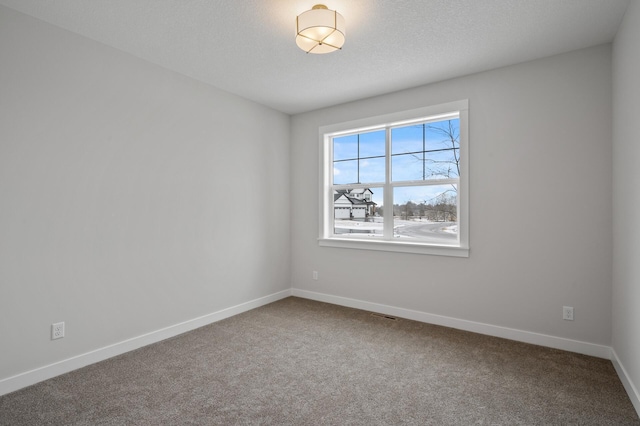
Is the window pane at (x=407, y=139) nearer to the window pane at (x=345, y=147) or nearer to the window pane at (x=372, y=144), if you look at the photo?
the window pane at (x=372, y=144)

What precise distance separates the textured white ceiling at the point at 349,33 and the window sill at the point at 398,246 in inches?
70.8

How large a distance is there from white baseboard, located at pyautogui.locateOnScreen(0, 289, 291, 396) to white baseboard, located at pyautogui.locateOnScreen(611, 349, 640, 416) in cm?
353

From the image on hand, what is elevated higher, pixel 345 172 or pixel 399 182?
pixel 345 172

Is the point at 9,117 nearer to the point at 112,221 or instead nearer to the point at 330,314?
the point at 112,221

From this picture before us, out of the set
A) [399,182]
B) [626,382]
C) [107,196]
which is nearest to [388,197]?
[399,182]

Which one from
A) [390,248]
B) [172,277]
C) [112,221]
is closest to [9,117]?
[112,221]

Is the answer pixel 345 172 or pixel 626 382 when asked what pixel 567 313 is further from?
pixel 345 172

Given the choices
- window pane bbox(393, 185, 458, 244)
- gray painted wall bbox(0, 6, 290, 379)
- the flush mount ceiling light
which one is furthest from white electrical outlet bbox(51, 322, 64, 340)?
window pane bbox(393, 185, 458, 244)

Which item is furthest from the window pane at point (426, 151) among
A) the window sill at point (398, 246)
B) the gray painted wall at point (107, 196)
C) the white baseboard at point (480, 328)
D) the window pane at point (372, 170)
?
the gray painted wall at point (107, 196)

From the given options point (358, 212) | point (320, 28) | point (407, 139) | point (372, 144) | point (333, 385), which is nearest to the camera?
point (320, 28)

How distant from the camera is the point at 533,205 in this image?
3080 millimetres

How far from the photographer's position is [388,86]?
373 centimetres

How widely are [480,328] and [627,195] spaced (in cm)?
174

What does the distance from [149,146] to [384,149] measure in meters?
2.63
